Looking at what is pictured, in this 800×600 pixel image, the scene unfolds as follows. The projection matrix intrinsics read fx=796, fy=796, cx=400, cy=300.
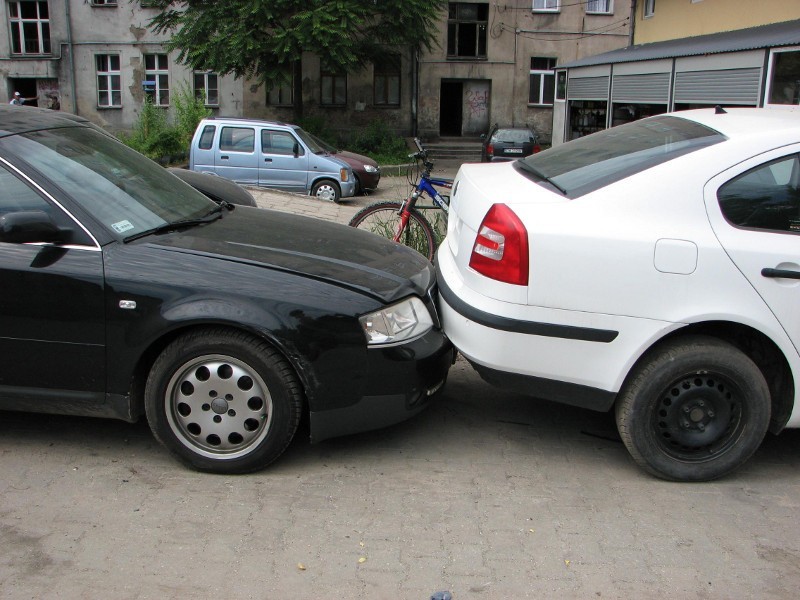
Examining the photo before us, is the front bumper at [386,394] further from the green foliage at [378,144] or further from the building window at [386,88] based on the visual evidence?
the building window at [386,88]

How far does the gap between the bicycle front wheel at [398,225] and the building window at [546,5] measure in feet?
93.6

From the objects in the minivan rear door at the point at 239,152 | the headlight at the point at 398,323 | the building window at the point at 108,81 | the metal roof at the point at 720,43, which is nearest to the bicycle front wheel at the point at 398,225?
the headlight at the point at 398,323

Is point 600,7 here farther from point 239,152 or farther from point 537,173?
point 537,173

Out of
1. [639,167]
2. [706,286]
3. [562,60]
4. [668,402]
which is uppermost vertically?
[562,60]

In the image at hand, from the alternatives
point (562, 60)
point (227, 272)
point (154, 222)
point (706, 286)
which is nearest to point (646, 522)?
point (706, 286)

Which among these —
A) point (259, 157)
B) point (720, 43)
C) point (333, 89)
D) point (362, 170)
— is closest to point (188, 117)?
point (362, 170)

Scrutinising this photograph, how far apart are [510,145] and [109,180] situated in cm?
2059

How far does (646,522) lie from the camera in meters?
3.62

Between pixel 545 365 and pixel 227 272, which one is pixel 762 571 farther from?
pixel 227 272

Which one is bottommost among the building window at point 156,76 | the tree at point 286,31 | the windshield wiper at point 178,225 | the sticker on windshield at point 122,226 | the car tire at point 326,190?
the car tire at point 326,190

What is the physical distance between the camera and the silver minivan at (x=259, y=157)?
57.8 feet

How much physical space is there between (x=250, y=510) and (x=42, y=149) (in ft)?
7.15

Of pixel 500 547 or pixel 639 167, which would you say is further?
pixel 639 167

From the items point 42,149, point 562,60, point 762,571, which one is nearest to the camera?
point 762,571
